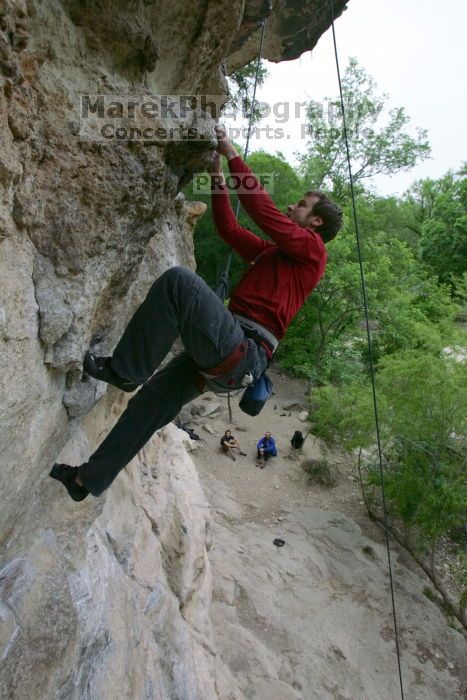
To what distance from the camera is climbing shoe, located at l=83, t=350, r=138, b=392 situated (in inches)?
101

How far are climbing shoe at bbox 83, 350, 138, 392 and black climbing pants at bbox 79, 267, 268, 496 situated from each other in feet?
0.27

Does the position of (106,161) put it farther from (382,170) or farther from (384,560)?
(382,170)

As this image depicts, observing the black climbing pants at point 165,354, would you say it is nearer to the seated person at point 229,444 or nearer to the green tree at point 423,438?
the green tree at point 423,438

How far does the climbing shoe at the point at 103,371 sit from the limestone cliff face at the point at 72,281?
0.27ft

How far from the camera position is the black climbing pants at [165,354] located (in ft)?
7.93

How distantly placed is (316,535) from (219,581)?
11.6ft

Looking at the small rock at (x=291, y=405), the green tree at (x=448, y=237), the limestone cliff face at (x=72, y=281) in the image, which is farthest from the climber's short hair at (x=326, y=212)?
the green tree at (x=448, y=237)

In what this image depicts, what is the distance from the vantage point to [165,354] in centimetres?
248

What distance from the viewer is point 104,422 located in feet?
13.1

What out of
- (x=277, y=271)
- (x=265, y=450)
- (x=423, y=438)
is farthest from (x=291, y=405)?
(x=277, y=271)

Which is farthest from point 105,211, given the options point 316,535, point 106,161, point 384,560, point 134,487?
point 384,560

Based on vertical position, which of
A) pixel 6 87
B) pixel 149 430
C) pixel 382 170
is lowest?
pixel 149 430

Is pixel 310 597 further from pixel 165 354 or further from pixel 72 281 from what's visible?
pixel 72 281

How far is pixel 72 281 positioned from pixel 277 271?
1338 mm
